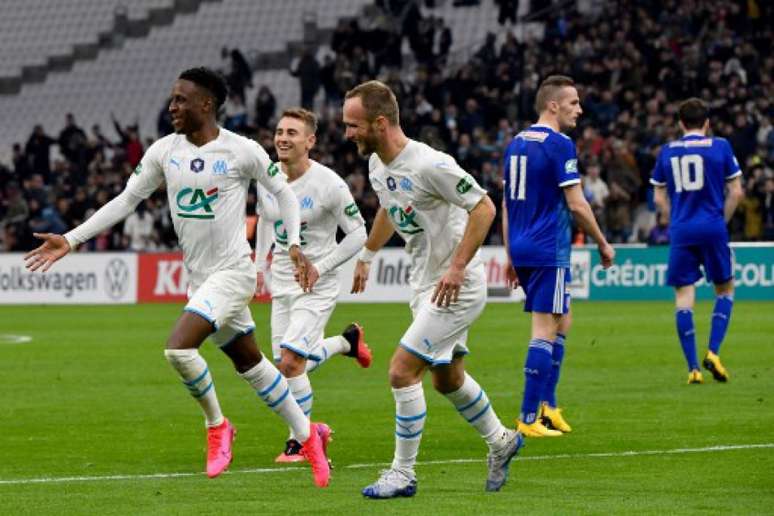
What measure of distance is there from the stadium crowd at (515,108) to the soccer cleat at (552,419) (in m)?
18.1

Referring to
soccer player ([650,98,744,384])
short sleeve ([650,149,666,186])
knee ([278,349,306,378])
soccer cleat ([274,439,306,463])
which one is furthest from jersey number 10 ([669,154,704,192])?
soccer cleat ([274,439,306,463])

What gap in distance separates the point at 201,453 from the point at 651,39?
25.1 metres

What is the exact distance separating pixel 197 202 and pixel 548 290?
8.58 ft

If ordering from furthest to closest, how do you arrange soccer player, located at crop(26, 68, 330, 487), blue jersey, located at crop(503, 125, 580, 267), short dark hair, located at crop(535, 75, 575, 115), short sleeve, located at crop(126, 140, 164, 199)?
short dark hair, located at crop(535, 75, 575, 115) → blue jersey, located at crop(503, 125, 580, 267) → short sleeve, located at crop(126, 140, 164, 199) → soccer player, located at crop(26, 68, 330, 487)

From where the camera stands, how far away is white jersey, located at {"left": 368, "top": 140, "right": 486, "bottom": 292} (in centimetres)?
830

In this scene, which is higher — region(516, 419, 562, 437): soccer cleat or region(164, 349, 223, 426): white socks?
region(164, 349, 223, 426): white socks

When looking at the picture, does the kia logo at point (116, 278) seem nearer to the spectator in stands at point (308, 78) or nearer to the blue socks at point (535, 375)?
the spectator in stands at point (308, 78)

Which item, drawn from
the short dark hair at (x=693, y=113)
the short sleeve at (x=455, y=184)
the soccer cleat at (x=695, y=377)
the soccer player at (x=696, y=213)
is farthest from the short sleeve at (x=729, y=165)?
the short sleeve at (x=455, y=184)

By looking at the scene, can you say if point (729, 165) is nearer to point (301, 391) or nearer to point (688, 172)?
point (688, 172)

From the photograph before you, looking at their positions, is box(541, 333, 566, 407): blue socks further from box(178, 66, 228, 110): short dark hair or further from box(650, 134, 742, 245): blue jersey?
box(650, 134, 742, 245): blue jersey

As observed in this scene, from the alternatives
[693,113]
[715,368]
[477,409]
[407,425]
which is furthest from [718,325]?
[407,425]

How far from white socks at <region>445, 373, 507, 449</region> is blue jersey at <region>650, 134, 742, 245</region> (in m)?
6.62

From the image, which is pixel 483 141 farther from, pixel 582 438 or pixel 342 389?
pixel 582 438

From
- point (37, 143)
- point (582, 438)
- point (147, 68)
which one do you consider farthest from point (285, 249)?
point (147, 68)
